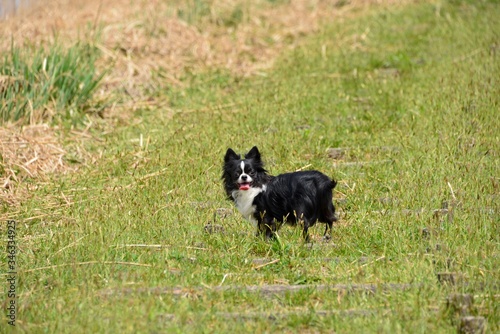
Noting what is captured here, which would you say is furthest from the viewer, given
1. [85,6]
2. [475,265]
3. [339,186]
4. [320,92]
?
[85,6]

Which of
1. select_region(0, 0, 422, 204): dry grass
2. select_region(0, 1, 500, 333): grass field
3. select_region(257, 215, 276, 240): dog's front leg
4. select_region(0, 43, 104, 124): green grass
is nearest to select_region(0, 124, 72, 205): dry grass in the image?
select_region(0, 0, 422, 204): dry grass

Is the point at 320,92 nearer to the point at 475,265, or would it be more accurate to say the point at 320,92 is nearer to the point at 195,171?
the point at 195,171

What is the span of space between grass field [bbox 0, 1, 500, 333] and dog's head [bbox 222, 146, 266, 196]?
1.26ft

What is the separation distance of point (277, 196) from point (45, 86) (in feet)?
16.0

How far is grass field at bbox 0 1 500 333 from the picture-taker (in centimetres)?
558

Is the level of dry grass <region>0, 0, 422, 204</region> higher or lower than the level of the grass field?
higher

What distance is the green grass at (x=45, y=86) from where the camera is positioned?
10.7 meters

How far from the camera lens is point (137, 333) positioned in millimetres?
5180

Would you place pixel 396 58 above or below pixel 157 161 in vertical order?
above

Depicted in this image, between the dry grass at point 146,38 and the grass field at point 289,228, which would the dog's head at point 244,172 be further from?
the dry grass at point 146,38

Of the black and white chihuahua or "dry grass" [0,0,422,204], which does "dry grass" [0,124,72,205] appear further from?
the black and white chihuahua

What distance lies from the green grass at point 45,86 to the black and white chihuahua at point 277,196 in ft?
13.9

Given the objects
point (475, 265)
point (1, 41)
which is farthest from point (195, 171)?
point (1, 41)

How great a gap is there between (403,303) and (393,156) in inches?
144
